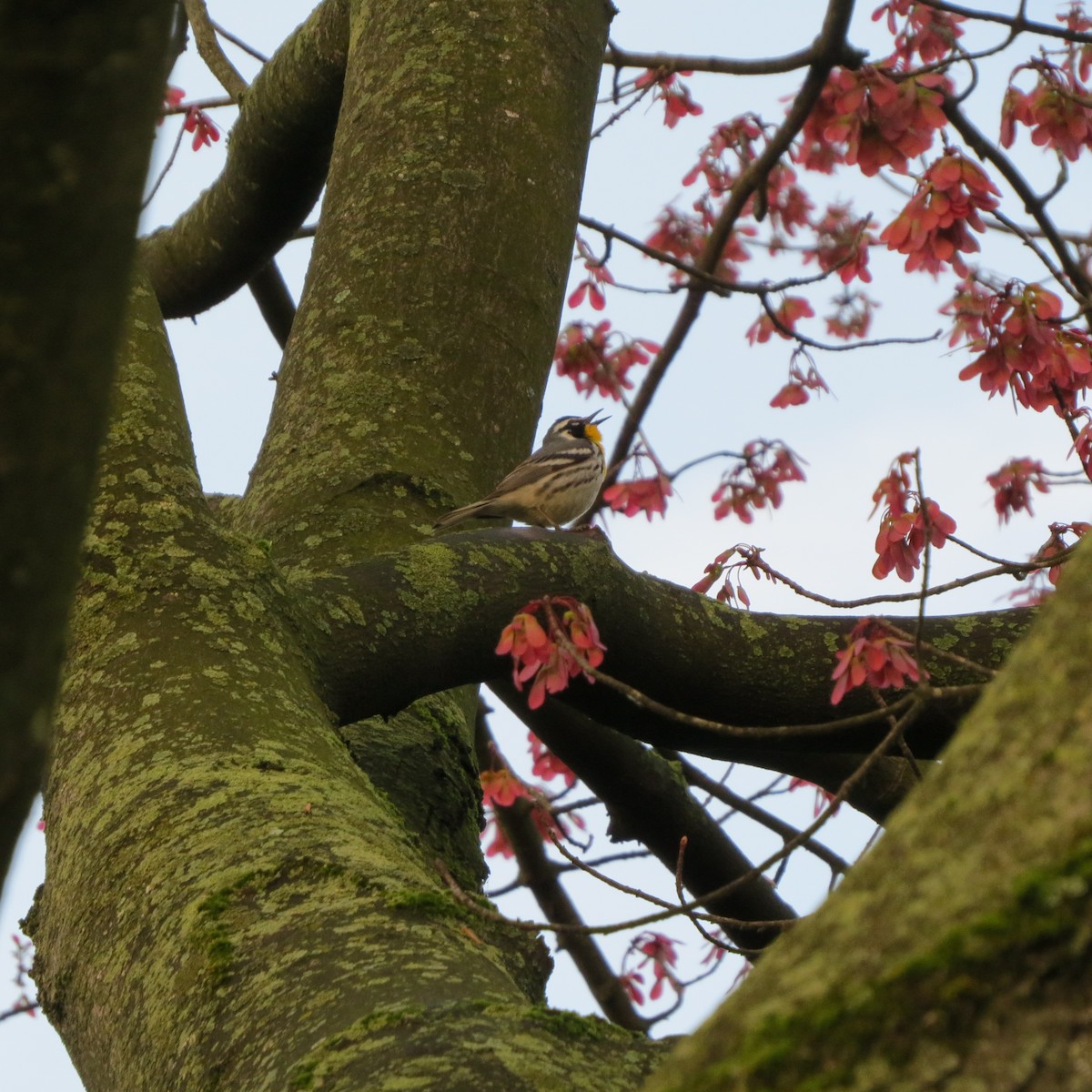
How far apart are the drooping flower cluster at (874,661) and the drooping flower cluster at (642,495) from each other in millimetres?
3555

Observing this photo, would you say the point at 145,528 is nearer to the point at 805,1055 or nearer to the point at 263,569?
the point at 263,569

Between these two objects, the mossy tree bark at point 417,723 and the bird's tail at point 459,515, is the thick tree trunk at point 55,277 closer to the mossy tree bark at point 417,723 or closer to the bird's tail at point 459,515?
the mossy tree bark at point 417,723

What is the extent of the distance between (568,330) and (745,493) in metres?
1.29

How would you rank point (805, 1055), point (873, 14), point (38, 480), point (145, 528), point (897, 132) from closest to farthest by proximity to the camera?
point (38, 480)
point (805, 1055)
point (145, 528)
point (897, 132)
point (873, 14)

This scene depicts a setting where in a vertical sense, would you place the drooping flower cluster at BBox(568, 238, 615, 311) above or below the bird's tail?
above

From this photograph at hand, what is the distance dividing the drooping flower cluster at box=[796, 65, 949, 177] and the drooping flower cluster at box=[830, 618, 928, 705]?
4.54ft

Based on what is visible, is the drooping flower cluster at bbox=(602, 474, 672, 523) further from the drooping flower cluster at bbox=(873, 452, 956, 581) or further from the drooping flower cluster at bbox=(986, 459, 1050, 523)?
the drooping flower cluster at bbox=(873, 452, 956, 581)

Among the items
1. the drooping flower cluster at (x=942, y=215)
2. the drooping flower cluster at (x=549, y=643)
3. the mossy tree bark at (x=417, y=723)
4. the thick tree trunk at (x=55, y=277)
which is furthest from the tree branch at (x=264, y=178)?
the thick tree trunk at (x=55, y=277)

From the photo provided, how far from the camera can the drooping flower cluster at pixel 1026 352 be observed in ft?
11.1

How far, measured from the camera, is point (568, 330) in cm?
720

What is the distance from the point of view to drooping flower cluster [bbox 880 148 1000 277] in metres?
3.24

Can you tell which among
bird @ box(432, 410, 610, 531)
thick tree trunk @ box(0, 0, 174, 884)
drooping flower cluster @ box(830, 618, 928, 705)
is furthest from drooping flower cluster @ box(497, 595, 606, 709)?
thick tree trunk @ box(0, 0, 174, 884)

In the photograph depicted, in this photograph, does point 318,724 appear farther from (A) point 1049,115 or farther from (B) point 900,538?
(A) point 1049,115

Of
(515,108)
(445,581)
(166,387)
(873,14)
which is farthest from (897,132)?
(873,14)
